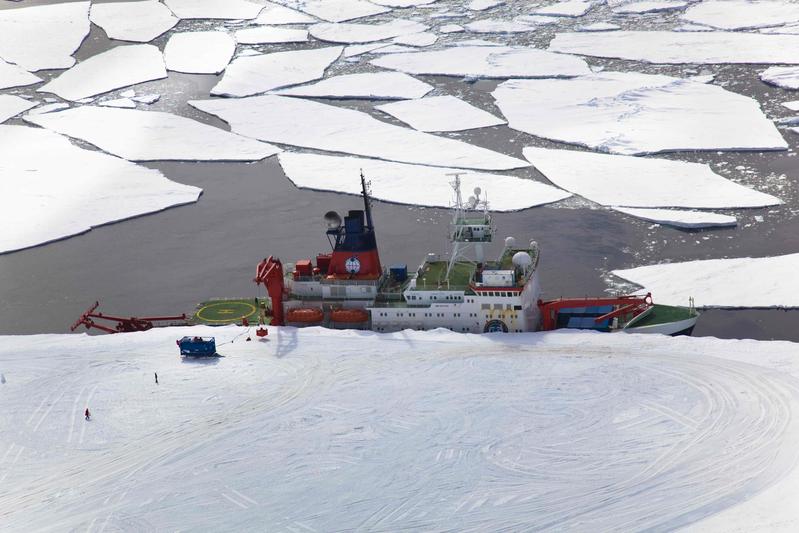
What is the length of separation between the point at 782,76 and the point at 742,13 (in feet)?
33.8

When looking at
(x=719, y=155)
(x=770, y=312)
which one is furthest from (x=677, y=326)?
(x=719, y=155)

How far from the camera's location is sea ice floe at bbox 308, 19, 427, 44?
5512cm

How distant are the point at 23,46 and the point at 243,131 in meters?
19.0

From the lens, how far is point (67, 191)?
37.4 meters

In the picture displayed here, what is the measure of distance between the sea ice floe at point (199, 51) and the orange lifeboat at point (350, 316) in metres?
29.0

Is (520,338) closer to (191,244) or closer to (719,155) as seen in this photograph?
(191,244)

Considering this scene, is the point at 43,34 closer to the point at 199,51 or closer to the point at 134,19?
the point at 134,19

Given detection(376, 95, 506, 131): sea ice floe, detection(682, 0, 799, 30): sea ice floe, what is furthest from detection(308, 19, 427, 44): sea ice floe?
detection(682, 0, 799, 30): sea ice floe

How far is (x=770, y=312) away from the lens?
2575 centimetres

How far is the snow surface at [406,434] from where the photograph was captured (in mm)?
17641

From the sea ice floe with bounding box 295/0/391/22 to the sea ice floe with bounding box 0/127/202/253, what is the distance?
2167 cm

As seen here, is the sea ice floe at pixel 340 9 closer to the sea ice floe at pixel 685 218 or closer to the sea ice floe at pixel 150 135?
the sea ice floe at pixel 150 135

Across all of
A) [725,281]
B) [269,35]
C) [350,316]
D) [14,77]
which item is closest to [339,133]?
[269,35]

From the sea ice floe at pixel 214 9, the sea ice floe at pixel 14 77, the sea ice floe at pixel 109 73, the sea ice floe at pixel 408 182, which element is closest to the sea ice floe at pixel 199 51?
the sea ice floe at pixel 109 73
